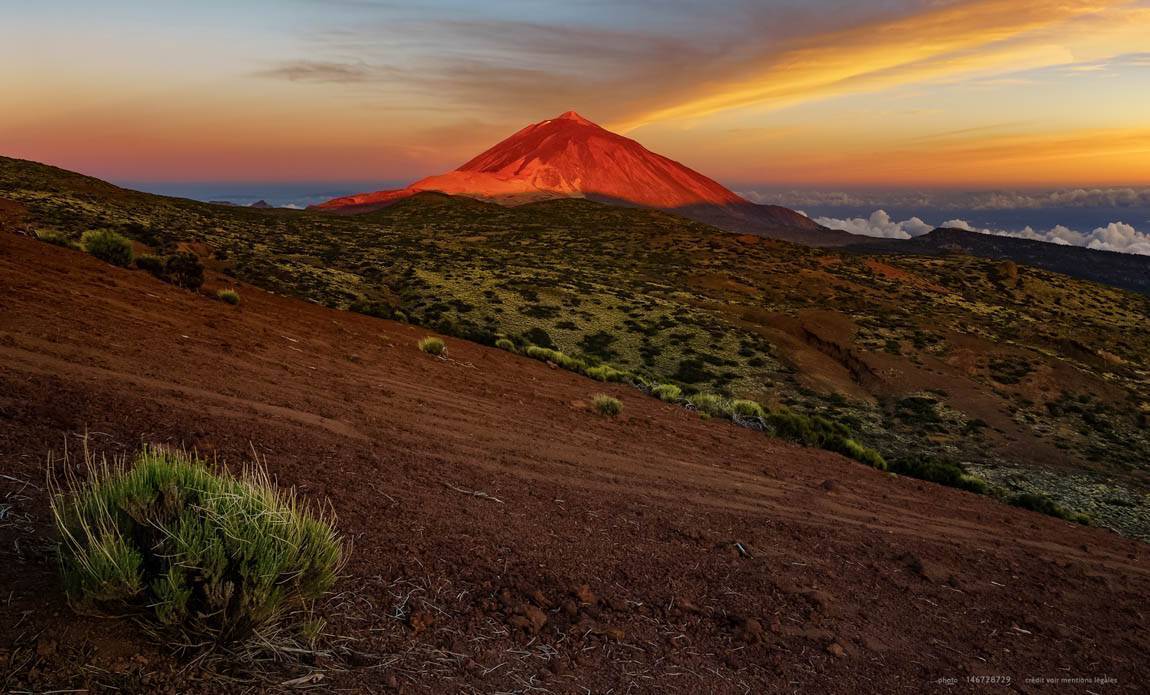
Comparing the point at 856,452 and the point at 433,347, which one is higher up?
the point at 433,347

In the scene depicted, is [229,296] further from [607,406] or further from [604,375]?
[604,375]

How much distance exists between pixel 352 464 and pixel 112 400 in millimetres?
2682

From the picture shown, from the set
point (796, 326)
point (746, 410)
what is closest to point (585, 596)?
point (746, 410)

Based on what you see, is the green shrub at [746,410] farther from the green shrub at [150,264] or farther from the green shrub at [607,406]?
the green shrub at [150,264]

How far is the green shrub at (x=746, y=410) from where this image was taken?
18.3 m

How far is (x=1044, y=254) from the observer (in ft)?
567

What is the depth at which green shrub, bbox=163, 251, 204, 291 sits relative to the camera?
55.4 feet

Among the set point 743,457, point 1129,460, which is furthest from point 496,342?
point 1129,460

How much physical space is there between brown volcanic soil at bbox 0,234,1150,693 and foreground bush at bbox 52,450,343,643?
8.6 inches

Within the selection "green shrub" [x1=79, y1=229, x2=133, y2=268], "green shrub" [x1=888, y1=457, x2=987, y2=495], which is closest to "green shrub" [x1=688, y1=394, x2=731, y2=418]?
"green shrub" [x1=888, y1=457, x2=987, y2=495]

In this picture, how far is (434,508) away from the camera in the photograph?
255 inches

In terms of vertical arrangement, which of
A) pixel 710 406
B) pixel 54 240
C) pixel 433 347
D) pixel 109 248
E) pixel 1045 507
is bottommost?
pixel 1045 507

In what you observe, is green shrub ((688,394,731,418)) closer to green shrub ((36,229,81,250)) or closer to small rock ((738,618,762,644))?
small rock ((738,618,762,644))

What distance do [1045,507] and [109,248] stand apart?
81.9ft
